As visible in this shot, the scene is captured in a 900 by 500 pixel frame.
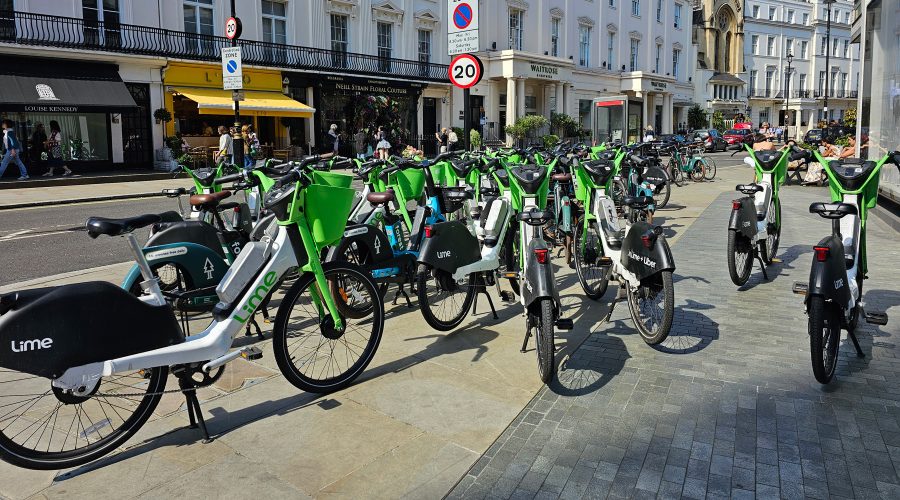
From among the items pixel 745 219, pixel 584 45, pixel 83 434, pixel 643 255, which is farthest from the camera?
pixel 584 45

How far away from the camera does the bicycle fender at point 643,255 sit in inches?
180

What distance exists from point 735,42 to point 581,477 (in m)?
75.5

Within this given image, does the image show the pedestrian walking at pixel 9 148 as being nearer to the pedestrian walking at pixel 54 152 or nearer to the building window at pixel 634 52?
the pedestrian walking at pixel 54 152

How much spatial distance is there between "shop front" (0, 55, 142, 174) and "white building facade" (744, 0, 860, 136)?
6621 centimetres

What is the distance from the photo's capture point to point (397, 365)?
184 inches

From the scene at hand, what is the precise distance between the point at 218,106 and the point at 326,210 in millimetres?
20629

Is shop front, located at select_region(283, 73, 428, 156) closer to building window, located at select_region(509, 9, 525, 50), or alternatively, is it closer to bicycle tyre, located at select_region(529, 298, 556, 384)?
building window, located at select_region(509, 9, 525, 50)

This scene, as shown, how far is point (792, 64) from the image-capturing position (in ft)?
246

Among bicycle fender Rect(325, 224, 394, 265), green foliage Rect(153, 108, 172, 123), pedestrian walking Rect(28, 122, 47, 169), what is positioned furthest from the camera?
green foliage Rect(153, 108, 172, 123)

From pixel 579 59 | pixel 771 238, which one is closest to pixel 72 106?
pixel 771 238

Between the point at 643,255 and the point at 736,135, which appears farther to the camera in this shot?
Answer: the point at 736,135

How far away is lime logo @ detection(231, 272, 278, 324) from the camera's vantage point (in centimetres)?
373

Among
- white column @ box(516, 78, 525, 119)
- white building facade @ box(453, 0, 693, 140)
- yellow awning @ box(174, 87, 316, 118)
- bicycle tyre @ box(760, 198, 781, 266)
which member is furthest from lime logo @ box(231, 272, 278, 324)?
white column @ box(516, 78, 525, 119)

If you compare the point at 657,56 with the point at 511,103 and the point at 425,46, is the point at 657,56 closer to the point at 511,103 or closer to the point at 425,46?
the point at 511,103
